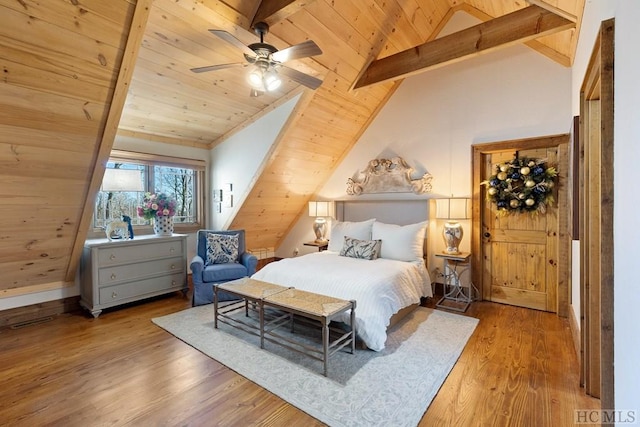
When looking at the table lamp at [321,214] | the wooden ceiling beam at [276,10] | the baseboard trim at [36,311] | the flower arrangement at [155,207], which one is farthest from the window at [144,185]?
the wooden ceiling beam at [276,10]

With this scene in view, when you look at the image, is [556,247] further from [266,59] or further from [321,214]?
[266,59]

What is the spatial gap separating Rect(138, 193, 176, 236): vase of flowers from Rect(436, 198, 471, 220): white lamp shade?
3615 mm

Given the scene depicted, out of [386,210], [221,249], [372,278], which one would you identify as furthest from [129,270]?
[386,210]

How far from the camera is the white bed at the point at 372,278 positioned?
260 centimetres

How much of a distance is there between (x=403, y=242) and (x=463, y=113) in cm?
192

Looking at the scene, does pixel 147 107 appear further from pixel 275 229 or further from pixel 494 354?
pixel 494 354

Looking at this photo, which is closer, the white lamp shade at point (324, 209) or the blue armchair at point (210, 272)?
Answer: the blue armchair at point (210, 272)

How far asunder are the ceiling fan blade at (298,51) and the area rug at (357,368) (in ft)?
7.89

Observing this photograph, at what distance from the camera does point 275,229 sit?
18.7 ft

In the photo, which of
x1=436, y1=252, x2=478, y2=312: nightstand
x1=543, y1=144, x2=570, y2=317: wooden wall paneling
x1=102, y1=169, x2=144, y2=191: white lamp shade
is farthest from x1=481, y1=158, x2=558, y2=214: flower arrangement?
x1=102, y1=169, x2=144, y2=191: white lamp shade

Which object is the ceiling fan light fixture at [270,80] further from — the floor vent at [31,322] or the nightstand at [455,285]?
the floor vent at [31,322]

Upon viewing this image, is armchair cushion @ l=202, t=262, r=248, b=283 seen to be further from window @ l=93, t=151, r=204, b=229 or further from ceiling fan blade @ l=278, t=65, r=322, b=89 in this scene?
Answer: ceiling fan blade @ l=278, t=65, r=322, b=89

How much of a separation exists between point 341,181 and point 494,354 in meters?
3.31

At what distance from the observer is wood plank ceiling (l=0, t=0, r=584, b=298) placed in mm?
2043
